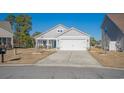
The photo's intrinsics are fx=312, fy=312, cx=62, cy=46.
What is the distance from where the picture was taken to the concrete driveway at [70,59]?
13.4m

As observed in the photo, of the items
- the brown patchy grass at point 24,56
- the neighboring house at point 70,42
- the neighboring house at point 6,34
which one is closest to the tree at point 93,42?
the neighboring house at point 70,42

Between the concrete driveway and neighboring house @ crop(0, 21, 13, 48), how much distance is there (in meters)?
1.61

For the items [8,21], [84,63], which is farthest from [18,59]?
[84,63]

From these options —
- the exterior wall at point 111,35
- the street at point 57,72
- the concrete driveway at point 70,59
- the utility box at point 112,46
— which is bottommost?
the street at point 57,72

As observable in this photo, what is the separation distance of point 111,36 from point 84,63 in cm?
451

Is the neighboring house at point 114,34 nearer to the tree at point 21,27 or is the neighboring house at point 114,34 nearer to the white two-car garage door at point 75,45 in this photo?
the white two-car garage door at point 75,45

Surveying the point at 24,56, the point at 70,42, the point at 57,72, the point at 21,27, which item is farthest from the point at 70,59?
the point at 70,42

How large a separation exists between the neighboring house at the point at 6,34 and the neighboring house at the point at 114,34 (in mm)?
4474

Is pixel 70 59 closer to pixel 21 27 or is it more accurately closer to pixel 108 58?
pixel 108 58
